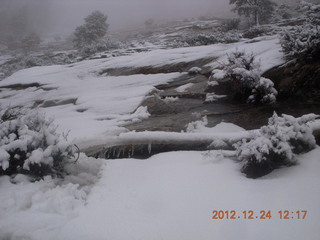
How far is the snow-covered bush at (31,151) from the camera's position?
300cm

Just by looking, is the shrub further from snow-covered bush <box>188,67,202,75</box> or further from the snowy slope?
snow-covered bush <box>188,67,202,75</box>

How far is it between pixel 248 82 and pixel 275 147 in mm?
2407

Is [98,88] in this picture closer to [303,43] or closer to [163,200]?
[303,43]

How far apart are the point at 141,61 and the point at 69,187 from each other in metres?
7.08

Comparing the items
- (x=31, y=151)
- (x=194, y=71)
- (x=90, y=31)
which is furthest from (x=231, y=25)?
(x=31, y=151)

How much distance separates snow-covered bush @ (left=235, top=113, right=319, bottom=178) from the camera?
2.78 metres

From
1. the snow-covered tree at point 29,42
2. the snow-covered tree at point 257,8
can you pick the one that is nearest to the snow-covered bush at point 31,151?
the snow-covered tree at point 257,8

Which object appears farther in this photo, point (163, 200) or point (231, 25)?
point (231, 25)


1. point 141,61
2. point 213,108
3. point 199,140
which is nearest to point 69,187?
point 199,140

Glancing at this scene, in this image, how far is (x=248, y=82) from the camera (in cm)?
494

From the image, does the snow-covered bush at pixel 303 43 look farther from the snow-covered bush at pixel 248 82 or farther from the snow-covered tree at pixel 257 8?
the snow-covered tree at pixel 257 8

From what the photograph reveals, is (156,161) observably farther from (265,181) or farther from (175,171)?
(265,181)

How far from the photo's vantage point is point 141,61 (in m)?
9.23

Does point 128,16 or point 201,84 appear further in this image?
Answer: point 128,16
